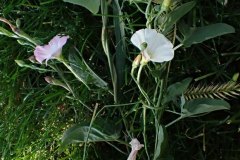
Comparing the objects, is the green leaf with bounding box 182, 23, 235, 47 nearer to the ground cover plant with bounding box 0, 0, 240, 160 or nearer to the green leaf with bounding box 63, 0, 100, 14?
the ground cover plant with bounding box 0, 0, 240, 160

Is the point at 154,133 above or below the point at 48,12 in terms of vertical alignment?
below

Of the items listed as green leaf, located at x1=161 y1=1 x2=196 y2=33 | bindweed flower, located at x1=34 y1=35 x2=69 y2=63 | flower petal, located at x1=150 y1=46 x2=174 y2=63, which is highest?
green leaf, located at x1=161 y1=1 x2=196 y2=33

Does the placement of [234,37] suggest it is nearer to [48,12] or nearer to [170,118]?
[170,118]

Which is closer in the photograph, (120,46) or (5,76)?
(120,46)

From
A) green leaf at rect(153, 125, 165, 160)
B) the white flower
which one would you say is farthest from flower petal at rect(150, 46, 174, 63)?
green leaf at rect(153, 125, 165, 160)

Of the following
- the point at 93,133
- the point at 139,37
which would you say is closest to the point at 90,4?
the point at 139,37

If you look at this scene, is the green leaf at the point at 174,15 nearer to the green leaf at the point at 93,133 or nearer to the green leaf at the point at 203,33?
the green leaf at the point at 203,33

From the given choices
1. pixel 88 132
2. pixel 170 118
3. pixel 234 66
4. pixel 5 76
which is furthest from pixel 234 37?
pixel 5 76
